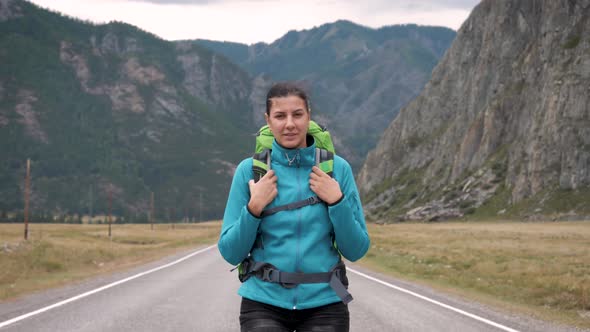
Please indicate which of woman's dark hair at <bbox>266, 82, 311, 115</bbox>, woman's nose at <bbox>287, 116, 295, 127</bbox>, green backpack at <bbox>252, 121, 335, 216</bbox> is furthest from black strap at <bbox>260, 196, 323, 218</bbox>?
woman's dark hair at <bbox>266, 82, 311, 115</bbox>

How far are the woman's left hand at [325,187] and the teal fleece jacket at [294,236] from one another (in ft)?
0.14

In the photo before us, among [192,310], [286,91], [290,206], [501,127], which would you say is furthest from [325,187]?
[501,127]

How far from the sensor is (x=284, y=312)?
4.21 metres

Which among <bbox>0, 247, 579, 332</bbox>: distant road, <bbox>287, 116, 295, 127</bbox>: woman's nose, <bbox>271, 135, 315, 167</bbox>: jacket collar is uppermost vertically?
<bbox>287, 116, 295, 127</bbox>: woman's nose

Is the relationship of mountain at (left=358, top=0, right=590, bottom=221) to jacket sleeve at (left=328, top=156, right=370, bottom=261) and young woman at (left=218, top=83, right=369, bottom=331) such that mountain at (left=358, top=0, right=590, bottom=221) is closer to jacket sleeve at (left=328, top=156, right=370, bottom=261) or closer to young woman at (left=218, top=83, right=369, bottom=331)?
jacket sleeve at (left=328, top=156, right=370, bottom=261)

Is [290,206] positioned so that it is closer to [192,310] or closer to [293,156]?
[293,156]

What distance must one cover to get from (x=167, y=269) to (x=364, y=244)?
22.0m

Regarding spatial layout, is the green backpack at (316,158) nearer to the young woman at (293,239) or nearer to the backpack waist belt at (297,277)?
the young woman at (293,239)

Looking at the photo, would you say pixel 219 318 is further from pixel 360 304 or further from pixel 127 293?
pixel 127 293

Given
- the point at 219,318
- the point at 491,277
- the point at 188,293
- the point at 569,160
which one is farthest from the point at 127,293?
the point at 569,160

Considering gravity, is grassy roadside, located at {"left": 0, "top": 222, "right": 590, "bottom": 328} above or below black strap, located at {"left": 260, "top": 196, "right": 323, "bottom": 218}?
below

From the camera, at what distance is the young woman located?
163 inches

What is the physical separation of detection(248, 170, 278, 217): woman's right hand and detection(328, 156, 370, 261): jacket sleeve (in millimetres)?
342

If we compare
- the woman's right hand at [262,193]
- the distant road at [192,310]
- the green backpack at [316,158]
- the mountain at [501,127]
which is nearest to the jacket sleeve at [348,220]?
the green backpack at [316,158]
